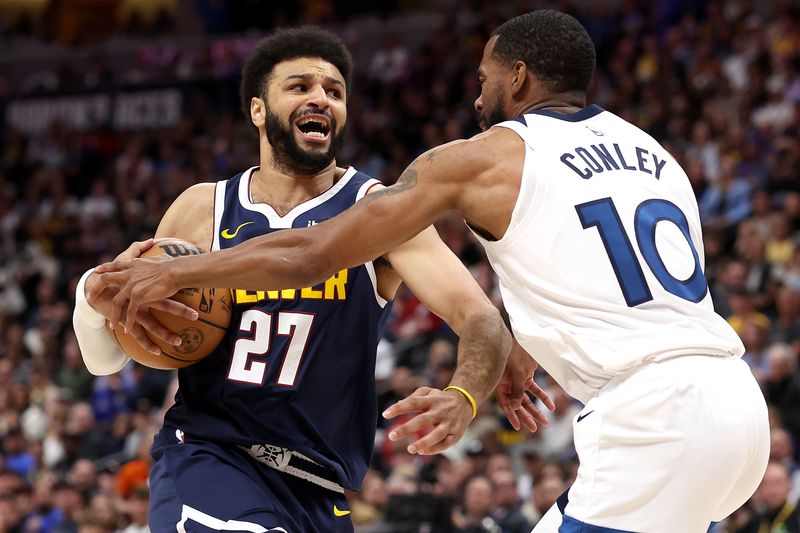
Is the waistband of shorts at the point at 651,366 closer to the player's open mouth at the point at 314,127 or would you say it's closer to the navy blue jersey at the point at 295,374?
the navy blue jersey at the point at 295,374

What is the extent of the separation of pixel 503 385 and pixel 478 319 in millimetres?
387

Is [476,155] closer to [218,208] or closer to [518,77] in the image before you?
[518,77]

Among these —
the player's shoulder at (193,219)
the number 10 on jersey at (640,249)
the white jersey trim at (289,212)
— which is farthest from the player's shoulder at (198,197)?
the number 10 on jersey at (640,249)

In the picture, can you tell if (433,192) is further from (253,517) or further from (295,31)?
(295,31)

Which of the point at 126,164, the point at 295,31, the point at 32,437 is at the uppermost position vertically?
the point at 295,31

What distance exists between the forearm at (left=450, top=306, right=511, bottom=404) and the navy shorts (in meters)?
0.79

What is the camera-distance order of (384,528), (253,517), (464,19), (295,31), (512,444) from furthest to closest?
(464,19) < (512,444) < (384,528) < (295,31) < (253,517)

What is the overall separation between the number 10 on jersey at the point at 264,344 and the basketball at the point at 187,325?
0.08m

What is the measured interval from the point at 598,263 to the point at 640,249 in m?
0.13

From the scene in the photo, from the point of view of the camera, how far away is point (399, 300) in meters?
12.9

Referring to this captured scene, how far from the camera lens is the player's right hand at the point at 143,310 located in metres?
3.88

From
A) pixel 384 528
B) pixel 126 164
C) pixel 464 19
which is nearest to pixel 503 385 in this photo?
pixel 384 528

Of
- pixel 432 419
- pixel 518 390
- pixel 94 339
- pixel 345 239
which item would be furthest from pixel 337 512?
pixel 345 239

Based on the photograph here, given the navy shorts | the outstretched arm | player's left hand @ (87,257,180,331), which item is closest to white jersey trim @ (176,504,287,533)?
the navy shorts
